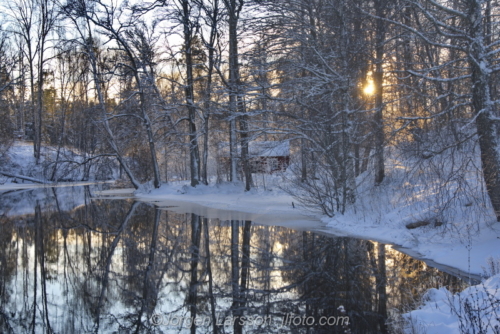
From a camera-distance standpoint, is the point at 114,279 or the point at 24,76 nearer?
the point at 114,279

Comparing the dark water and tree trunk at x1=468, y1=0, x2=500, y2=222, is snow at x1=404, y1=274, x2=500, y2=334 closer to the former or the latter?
the dark water

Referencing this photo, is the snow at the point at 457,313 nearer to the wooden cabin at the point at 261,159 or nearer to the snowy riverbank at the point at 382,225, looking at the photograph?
the snowy riverbank at the point at 382,225

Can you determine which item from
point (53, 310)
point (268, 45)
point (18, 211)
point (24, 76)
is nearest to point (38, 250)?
point (53, 310)

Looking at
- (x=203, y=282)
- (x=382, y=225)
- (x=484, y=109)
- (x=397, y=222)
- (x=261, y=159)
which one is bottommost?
(x=203, y=282)

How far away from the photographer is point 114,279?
726 cm

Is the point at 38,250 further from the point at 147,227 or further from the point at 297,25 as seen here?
the point at 297,25

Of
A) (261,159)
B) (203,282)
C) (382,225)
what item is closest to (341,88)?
(382,225)

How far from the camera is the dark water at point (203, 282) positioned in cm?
543

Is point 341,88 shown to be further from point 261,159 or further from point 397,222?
point 261,159

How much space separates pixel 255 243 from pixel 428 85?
10.6 metres

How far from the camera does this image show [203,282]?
7148mm

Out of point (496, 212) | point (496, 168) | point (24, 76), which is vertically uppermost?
point (24, 76)

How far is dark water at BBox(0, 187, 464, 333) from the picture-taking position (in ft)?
17.8

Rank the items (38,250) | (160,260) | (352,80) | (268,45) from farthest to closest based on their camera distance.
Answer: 1. (268,45)
2. (352,80)
3. (38,250)
4. (160,260)
